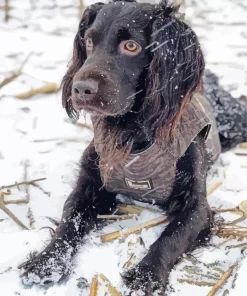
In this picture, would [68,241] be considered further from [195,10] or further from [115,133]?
[195,10]

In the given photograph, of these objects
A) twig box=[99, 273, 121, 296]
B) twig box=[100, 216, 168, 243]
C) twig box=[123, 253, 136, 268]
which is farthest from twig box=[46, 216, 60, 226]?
twig box=[99, 273, 121, 296]

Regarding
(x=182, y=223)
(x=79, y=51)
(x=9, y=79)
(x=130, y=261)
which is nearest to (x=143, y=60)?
(x=79, y=51)

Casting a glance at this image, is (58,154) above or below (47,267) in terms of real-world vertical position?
below

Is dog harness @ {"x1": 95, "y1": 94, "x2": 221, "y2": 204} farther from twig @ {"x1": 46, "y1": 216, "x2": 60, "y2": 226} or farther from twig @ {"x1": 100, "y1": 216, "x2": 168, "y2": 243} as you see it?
→ twig @ {"x1": 46, "y1": 216, "x2": 60, "y2": 226}

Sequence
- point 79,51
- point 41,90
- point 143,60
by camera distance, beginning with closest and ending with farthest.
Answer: point 143,60 → point 79,51 → point 41,90

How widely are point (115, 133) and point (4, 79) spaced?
277cm

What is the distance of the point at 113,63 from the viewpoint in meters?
2.86

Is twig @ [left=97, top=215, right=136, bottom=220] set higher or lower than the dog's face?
lower

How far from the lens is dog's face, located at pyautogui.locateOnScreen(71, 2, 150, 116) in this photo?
2.78 meters

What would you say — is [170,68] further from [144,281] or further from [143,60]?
[144,281]

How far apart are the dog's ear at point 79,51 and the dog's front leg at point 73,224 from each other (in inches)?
13.6

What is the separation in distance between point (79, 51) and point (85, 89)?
651 mm

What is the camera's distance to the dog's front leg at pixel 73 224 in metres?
2.87

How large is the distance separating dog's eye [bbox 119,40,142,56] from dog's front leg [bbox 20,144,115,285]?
2.43ft
